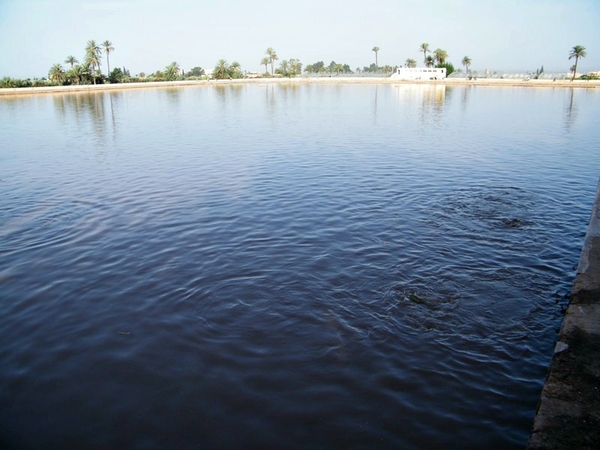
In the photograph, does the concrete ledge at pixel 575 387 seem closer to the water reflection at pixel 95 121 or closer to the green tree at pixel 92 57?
the water reflection at pixel 95 121

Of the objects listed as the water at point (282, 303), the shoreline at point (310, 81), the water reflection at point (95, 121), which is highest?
the shoreline at point (310, 81)

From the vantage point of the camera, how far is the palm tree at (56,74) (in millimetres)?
96562

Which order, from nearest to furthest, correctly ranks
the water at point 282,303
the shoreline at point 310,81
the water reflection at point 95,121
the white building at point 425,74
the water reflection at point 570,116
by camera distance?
the water at point 282,303 → the water reflection at point 95,121 → the water reflection at point 570,116 → the shoreline at point 310,81 → the white building at point 425,74

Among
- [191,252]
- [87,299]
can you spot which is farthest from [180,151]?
[87,299]

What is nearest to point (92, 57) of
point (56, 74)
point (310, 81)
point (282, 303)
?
point (56, 74)

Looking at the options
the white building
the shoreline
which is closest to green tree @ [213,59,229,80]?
the shoreline

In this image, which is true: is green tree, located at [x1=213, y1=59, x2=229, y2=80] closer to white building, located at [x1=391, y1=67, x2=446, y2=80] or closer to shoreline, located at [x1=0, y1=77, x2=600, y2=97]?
shoreline, located at [x1=0, y1=77, x2=600, y2=97]

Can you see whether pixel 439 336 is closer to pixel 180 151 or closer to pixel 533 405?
pixel 533 405

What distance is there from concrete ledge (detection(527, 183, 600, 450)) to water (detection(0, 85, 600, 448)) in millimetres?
566

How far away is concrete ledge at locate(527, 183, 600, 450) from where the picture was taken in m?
3.98

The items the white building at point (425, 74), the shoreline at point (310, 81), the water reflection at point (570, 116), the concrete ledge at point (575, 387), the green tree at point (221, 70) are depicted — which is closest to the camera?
the concrete ledge at point (575, 387)

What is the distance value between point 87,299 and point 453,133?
83.0 ft

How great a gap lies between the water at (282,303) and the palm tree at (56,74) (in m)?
94.4

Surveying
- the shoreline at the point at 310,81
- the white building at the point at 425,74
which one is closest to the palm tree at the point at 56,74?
the shoreline at the point at 310,81
